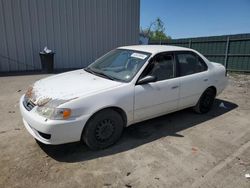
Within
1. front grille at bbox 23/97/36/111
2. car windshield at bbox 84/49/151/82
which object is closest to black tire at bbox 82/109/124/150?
car windshield at bbox 84/49/151/82

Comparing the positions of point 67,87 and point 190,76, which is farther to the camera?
point 190,76

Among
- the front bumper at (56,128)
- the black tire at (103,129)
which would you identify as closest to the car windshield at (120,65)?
the black tire at (103,129)

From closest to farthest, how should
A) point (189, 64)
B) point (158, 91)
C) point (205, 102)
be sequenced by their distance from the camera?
point (158, 91)
point (189, 64)
point (205, 102)

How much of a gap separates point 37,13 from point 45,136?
29.1ft

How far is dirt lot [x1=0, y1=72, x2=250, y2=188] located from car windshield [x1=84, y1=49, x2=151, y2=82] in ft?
3.59

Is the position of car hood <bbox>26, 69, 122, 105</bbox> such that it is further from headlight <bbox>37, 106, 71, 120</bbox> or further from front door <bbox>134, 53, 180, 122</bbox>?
front door <bbox>134, 53, 180, 122</bbox>

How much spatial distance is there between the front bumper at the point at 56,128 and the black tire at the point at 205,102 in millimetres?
2899

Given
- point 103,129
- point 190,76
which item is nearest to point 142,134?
point 103,129

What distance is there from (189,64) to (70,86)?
2.57 m

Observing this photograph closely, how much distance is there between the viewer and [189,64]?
188 inches

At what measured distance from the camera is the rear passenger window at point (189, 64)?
179 inches

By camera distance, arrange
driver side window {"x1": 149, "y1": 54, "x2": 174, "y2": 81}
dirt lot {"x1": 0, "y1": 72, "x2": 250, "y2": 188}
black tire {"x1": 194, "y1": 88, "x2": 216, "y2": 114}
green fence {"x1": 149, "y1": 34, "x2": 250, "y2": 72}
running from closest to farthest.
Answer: dirt lot {"x1": 0, "y1": 72, "x2": 250, "y2": 188}
driver side window {"x1": 149, "y1": 54, "x2": 174, "y2": 81}
black tire {"x1": 194, "y1": 88, "x2": 216, "y2": 114}
green fence {"x1": 149, "y1": 34, "x2": 250, "y2": 72}

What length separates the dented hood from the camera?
3.25 metres

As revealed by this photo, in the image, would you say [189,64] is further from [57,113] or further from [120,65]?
[57,113]
